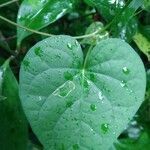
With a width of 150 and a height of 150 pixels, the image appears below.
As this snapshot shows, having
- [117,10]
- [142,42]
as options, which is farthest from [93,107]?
[142,42]

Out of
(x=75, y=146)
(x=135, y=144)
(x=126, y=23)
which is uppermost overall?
(x=126, y=23)

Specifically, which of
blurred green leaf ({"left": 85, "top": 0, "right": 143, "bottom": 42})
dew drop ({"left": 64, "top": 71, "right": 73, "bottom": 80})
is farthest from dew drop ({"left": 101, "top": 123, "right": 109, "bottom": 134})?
blurred green leaf ({"left": 85, "top": 0, "right": 143, "bottom": 42})

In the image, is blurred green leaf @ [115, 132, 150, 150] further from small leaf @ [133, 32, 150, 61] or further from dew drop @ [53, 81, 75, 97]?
dew drop @ [53, 81, 75, 97]

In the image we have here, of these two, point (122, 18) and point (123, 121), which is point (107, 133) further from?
point (122, 18)

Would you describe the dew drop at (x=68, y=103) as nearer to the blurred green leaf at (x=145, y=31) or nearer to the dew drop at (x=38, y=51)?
the dew drop at (x=38, y=51)

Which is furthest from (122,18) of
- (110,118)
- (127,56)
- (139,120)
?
(139,120)

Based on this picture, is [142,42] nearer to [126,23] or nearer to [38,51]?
[126,23]
